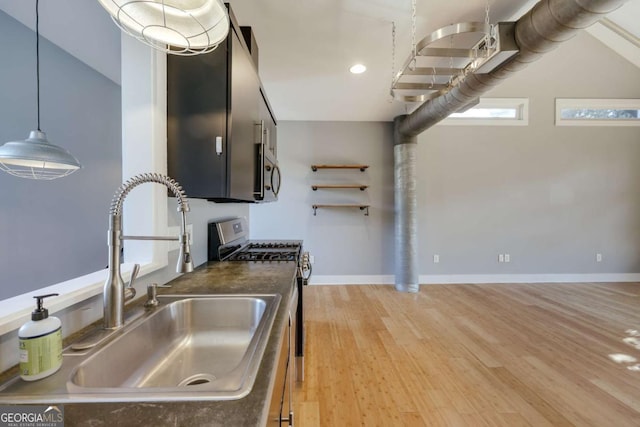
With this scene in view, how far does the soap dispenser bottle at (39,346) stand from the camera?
0.61m

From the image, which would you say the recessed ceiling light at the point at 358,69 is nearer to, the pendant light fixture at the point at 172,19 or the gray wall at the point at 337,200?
the gray wall at the point at 337,200

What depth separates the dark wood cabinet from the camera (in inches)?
53.4

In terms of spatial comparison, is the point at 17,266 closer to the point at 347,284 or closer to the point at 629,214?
the point at 347,284

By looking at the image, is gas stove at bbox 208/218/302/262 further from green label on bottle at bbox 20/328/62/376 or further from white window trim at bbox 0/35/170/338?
green label on bottle at bbox 20/328/62/376

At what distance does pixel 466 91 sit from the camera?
2.54 m

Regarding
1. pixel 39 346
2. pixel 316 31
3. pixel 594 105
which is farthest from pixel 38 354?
pixel 594 105

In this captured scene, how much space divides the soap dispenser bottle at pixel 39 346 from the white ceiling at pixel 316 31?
2.19 meters

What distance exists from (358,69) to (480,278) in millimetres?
3694

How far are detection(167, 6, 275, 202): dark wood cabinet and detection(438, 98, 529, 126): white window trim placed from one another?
3.93 metres

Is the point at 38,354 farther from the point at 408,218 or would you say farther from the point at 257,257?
the point at 408,218

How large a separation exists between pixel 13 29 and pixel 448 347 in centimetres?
466

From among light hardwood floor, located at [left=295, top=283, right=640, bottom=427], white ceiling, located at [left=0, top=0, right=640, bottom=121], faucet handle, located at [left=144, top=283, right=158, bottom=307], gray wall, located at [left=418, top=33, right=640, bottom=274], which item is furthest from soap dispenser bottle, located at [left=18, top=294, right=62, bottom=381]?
gray wall, located at [left=418, top=33, right=640, bottom=274]

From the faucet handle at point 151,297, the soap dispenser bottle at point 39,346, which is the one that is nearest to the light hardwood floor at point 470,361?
the faucet handle at point 151,297

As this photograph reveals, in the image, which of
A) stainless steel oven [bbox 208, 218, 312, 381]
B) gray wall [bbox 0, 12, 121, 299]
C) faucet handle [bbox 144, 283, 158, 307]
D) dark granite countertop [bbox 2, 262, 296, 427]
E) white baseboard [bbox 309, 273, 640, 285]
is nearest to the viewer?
dark granite countertop [bbox 2, 262, 296, 427]
